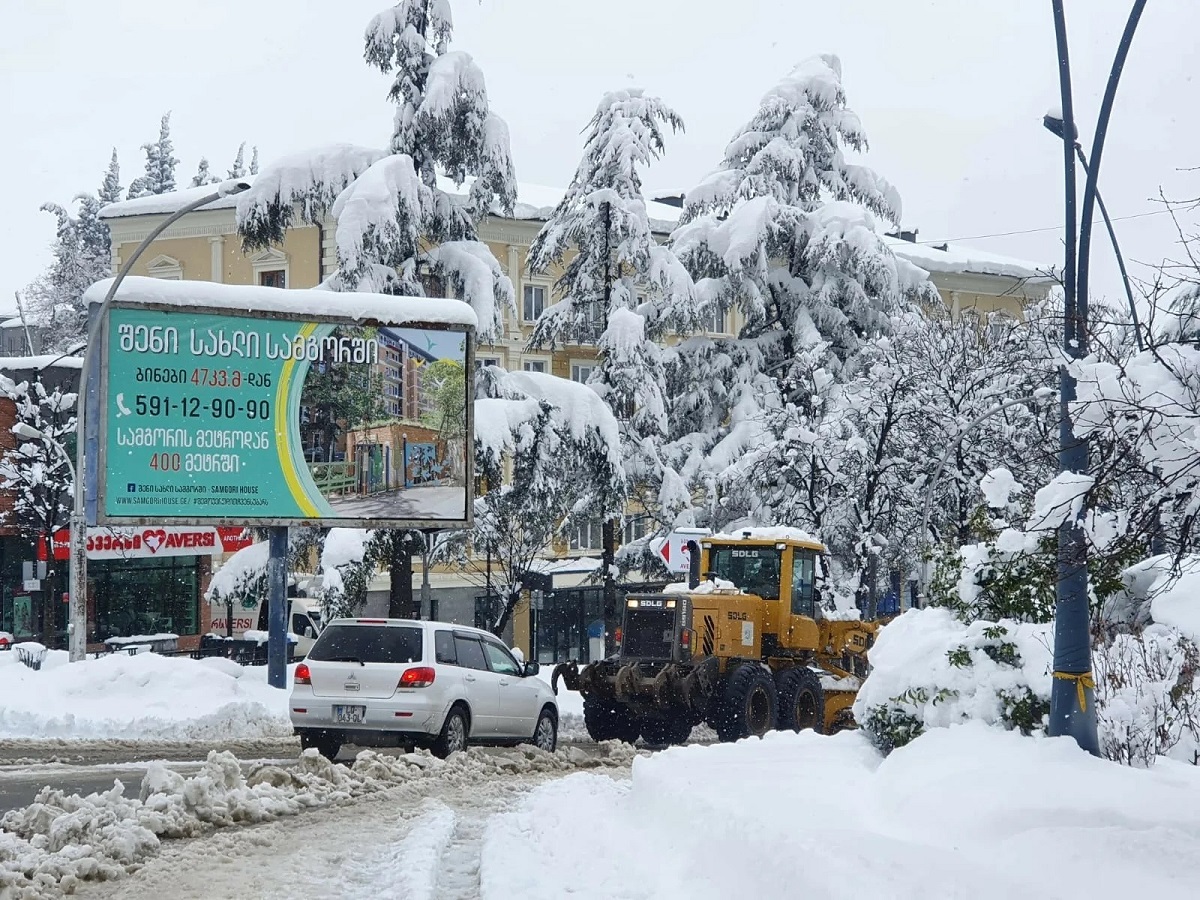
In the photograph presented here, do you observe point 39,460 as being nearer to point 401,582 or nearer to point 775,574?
point 401,582

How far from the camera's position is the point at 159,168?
81.9 metres

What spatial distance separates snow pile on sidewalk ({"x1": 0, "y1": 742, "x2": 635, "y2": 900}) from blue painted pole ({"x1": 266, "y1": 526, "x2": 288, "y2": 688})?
10173 millimetres

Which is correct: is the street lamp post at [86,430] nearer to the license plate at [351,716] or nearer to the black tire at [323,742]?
the black tire at [323,742]

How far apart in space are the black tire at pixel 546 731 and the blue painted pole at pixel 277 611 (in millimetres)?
6739

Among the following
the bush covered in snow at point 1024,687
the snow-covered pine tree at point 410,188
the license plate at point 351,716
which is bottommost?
the license plate at point 351,716

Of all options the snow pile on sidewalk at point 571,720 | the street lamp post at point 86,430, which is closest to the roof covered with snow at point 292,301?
the street lamp post at point 86,430

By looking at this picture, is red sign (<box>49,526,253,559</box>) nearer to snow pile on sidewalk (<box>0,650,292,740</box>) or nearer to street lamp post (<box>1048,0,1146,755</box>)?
snow pile on sidewalk (<box>0,650,292,740</box>)

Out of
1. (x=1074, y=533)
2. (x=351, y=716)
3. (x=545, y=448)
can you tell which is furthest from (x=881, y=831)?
(x=545, y=448)

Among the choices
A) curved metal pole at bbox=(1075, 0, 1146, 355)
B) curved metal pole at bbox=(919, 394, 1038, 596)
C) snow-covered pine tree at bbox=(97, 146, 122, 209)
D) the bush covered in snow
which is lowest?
the bush covered in snow

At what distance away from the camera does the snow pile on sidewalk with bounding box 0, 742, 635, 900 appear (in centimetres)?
939

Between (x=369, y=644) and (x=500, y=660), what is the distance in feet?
7.22

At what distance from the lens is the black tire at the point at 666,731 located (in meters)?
22.5

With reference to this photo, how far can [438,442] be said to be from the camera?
28.0 metres

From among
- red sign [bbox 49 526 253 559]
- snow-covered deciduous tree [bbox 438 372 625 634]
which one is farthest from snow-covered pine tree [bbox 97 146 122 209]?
snow-covered deciduous tree [bbox 438 372 625 634]
